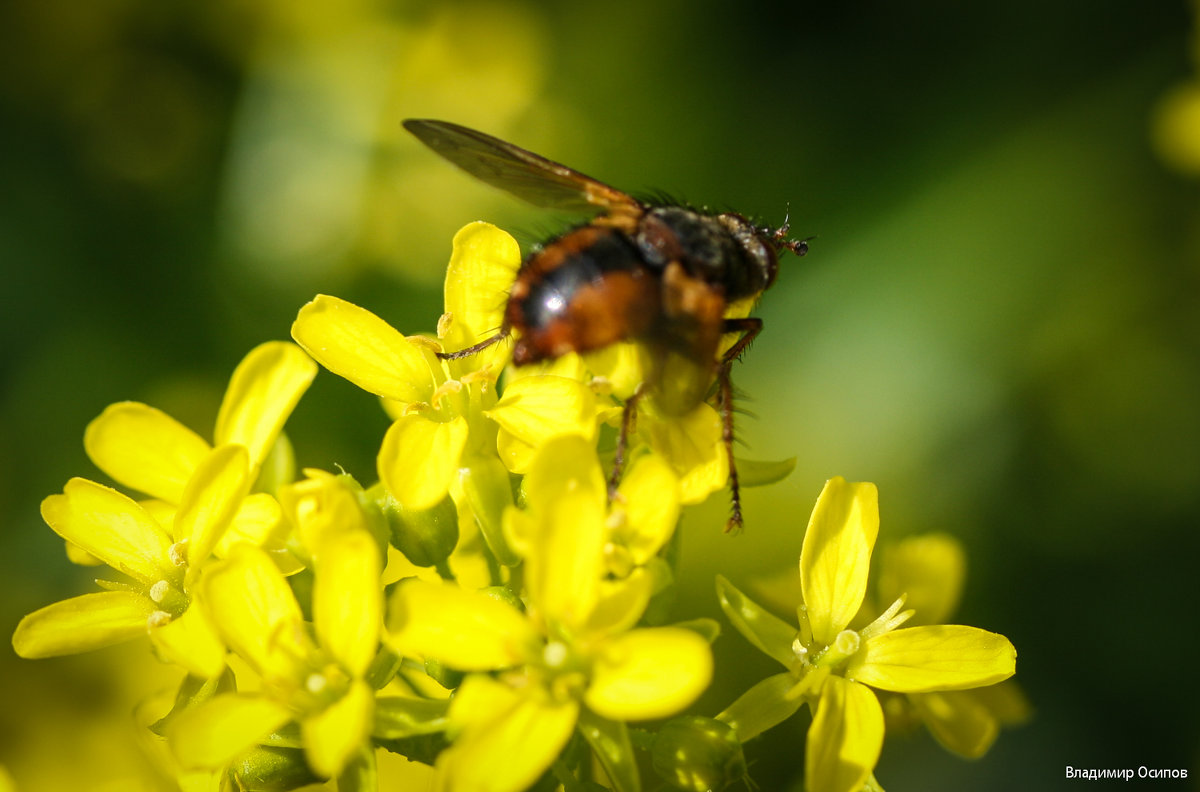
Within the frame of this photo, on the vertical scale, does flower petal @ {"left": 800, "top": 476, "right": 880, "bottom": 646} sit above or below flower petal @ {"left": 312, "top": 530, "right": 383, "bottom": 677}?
above

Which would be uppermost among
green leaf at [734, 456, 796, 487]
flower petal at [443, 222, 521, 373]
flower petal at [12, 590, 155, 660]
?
flower petal at [443, 222, 521, 373]

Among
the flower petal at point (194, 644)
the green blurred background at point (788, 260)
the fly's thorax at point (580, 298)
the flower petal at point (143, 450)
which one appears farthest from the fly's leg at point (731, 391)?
the green blurred background at point (788, 260)

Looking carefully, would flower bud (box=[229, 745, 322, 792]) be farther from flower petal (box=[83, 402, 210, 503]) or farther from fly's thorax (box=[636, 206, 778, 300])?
fly's thorax (box=[636, 206, 778, 300])

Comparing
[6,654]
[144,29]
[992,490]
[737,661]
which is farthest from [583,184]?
[144,29]

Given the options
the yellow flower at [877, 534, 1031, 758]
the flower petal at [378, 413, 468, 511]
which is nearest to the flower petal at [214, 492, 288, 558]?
the flower petal at [378, 413, 468, 511]

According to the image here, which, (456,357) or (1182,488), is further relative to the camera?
(1182,488)

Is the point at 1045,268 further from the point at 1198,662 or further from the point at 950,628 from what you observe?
the point at 950,628

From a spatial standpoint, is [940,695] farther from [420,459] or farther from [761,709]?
[420,459]
